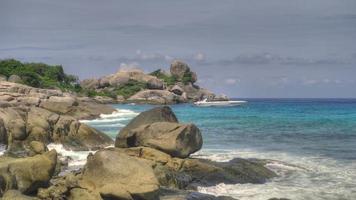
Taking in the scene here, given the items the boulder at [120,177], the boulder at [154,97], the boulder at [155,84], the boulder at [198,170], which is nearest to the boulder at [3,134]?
the boulder at [198,170]

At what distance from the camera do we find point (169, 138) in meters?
27.1

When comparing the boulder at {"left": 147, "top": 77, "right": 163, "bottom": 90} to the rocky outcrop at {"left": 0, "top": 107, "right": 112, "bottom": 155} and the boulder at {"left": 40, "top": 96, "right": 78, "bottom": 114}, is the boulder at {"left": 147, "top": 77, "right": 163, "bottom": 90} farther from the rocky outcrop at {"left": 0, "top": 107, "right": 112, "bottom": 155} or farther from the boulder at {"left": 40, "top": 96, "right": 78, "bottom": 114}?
the rocky outcrop at {"left": 0, "top": 107, "right": 112, "bottom": 155}


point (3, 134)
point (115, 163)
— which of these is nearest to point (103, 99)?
point (3, 134)

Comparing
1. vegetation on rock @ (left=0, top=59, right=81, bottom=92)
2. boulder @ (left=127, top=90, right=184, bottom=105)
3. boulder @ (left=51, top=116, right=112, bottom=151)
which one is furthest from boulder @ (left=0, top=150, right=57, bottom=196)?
boulder @ (left=127, top=90, right=184, bottom=105)

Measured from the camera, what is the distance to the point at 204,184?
23.9 meters

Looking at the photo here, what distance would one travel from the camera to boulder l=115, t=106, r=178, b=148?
2942cm

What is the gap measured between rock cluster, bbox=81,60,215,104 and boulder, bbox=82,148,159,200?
396ft

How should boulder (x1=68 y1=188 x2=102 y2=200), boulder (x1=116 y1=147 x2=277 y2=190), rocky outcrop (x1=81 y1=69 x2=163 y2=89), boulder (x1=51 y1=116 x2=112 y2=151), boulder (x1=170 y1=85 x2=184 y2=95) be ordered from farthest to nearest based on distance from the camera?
rocky outcrop (x1=81 y1=69 x2=163 y2=89) < boulder (x1=170 y1=85 x2=184 y2=95) < boulder (x1=51 y1=116 x2=112 y2=151) < boulder (x1=116 y1=147 x2=277 y2=190) < boulder (x1=68 y1=188 x2=102 y2=200)

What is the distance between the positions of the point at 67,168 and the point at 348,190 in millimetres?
14060

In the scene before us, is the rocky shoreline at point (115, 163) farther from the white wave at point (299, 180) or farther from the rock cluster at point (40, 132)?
the white wave at point (299, 180)

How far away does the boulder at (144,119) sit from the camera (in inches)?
1158

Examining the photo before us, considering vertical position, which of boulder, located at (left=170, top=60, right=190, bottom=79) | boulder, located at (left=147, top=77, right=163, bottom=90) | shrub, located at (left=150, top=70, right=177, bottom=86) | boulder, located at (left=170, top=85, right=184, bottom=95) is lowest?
boulder, located at (left=170, top=85, right=184, bottom=95)

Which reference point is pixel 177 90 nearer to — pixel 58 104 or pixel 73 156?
pixel 58 104

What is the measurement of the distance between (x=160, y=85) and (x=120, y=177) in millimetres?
136604
